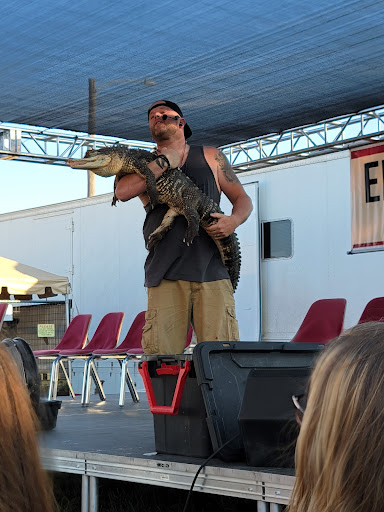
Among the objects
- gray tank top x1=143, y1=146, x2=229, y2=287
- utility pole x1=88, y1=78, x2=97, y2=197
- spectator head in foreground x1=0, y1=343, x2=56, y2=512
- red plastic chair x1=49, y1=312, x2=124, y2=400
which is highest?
utility pole x1=88, y1=78, x2=97, y2=197

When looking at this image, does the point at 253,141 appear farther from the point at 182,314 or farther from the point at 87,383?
the point at 182,314

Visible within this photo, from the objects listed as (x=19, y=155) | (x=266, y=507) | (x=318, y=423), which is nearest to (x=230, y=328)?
(x=266, y=507)

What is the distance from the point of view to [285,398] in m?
2.63

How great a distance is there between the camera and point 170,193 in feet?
11.3

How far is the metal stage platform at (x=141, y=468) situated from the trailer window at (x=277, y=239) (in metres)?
4.46

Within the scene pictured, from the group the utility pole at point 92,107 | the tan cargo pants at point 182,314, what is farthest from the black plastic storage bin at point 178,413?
the utility pole at point 92,107

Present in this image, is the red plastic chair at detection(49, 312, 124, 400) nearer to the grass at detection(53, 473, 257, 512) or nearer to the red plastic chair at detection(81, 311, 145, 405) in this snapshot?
the red plastic chair at detection(81, 311, 145, 405)

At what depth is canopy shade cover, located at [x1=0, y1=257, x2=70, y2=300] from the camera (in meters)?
10.2

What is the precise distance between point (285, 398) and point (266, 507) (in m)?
0.34

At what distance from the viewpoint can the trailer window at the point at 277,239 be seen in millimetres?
8766

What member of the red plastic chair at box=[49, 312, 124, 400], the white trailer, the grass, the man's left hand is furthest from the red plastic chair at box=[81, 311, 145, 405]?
the man's left hand

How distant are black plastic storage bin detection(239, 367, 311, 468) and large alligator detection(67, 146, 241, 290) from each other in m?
0.92

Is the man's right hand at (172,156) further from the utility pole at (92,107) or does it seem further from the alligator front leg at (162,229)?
the utility pole at (92,107)

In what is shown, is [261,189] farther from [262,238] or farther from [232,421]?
[232,421]
